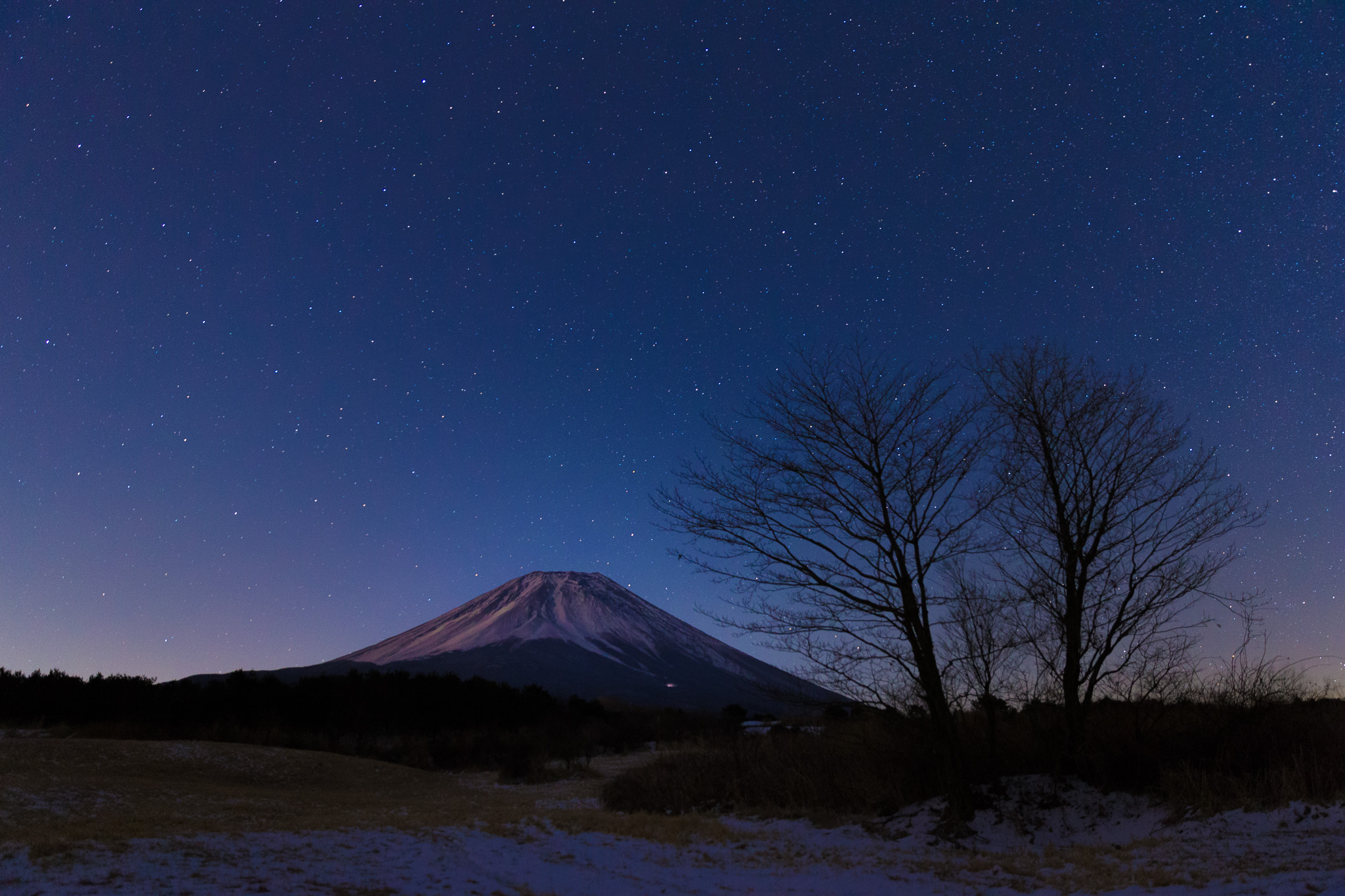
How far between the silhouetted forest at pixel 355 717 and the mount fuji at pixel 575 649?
6090cm

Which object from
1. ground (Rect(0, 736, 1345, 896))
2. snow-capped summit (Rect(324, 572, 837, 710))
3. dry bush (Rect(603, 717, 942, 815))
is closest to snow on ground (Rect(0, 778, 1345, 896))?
ground (Rect(0, 736, 1345, 896))

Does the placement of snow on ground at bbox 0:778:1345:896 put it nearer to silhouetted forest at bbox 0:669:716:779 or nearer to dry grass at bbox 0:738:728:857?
dry grass at bbox 0:738:728:857

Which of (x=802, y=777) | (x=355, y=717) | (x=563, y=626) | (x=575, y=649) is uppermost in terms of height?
(x=563, y=626)

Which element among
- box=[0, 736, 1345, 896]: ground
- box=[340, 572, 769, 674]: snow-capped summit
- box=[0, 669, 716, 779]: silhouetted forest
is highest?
box=[340, 572, 769, 674]: snow-capped summit

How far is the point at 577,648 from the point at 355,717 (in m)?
111

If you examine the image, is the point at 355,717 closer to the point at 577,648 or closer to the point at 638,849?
the point at 638,849

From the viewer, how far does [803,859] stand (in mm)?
8492

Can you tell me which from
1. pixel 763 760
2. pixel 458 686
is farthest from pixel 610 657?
pixel 763 760

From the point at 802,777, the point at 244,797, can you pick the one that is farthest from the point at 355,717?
the point at 802,777

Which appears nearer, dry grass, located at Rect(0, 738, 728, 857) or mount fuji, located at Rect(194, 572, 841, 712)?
dry grass, located at Rect(0, 738, 728, 857)

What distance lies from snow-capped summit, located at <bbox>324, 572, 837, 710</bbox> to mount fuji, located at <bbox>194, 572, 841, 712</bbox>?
0.28 m

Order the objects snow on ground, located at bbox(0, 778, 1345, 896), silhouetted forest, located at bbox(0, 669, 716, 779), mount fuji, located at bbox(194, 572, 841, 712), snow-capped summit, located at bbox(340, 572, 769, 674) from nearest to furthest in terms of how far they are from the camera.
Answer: snow on ground, located at bbox(0, 778, 1345, 896) → silhouetted forest, located at bbox(0, 669, 716, 779) → mount fuji, located at bbox(194, 572, 841, 712) → snow-capped summit, located at bbox(340, 572, 769, 674)

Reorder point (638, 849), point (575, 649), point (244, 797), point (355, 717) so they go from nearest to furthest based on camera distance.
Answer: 1. point (638, 849)
2. point (244, 797)
3. point (355, 717)
4. point (575, 649)

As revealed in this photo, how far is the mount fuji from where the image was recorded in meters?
126
